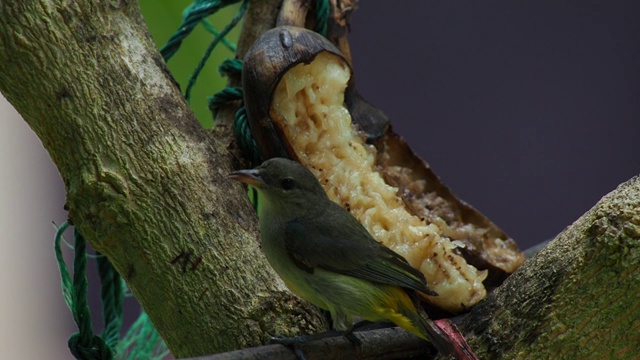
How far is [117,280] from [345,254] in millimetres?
834

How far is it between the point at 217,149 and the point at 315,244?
42cm

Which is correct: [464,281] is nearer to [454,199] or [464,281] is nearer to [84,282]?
[454,199]

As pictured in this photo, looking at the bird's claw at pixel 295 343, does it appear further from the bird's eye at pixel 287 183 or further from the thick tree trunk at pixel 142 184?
the bird's eye at pixel 287 183

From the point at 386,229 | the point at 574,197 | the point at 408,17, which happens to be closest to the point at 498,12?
the point at 408,17

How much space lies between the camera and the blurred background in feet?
14.3

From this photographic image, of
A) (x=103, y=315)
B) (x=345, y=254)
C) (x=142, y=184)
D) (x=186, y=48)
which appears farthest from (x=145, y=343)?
(x=186, y=48)

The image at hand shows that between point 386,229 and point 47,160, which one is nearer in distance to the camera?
point 386,229

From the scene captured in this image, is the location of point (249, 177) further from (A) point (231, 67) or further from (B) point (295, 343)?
(A) point (231, 67)

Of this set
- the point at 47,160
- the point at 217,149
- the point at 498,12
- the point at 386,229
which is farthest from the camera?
the point at 47,160

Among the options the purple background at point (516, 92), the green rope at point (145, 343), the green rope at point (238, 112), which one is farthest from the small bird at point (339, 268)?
the purple background at point (516, 92)

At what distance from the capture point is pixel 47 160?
5.80 metres

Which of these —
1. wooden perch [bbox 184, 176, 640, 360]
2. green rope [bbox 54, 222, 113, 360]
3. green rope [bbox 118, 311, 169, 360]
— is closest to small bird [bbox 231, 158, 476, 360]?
wooden perch [bbox 184, 176, 640, 360]

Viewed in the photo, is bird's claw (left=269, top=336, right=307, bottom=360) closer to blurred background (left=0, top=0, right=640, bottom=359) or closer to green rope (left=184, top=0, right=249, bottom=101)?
green rope (left=184, top=0, right=249, bottom=101)

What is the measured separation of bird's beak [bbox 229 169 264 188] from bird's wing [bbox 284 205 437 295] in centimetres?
12
